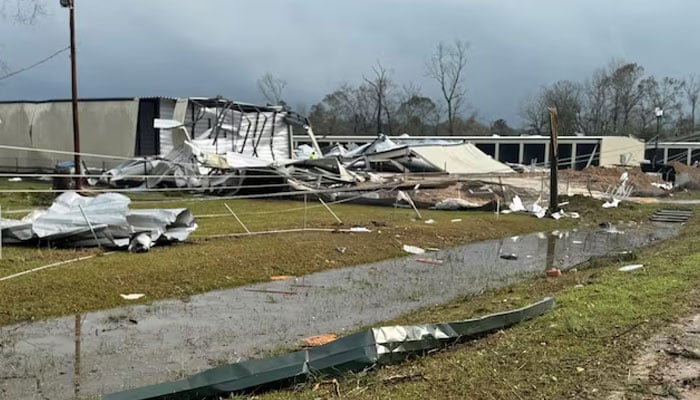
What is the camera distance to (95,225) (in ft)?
35.7

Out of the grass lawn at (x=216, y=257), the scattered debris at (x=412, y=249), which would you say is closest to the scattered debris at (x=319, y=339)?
the grass lawn at (x=216, y=257)

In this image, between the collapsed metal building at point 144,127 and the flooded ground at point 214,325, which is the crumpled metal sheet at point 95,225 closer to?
the flooded ground at point 214,325

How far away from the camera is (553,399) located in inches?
158

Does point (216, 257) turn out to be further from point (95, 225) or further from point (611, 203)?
point (611, 203)

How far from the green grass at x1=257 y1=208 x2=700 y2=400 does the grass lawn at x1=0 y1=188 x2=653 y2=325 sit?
11.6 feet

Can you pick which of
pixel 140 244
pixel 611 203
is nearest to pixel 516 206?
pixel 611 203

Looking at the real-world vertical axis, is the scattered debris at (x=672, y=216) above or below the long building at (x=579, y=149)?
below

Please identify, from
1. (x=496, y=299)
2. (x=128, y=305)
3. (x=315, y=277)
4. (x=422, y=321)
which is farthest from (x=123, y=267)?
(x=496, y=299)

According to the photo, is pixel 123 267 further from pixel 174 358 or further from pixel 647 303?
pixel 647 303

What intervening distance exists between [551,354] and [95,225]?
857 cm

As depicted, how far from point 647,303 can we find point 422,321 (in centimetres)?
231

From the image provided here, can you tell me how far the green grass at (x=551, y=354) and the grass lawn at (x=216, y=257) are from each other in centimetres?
353

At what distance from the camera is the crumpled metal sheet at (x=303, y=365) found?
4.36 m

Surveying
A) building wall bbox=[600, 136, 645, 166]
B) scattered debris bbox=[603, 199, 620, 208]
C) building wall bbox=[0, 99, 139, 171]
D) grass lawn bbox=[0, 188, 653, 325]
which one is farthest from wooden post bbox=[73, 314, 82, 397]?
building wall bbox=[600, 136, 645, 166]
